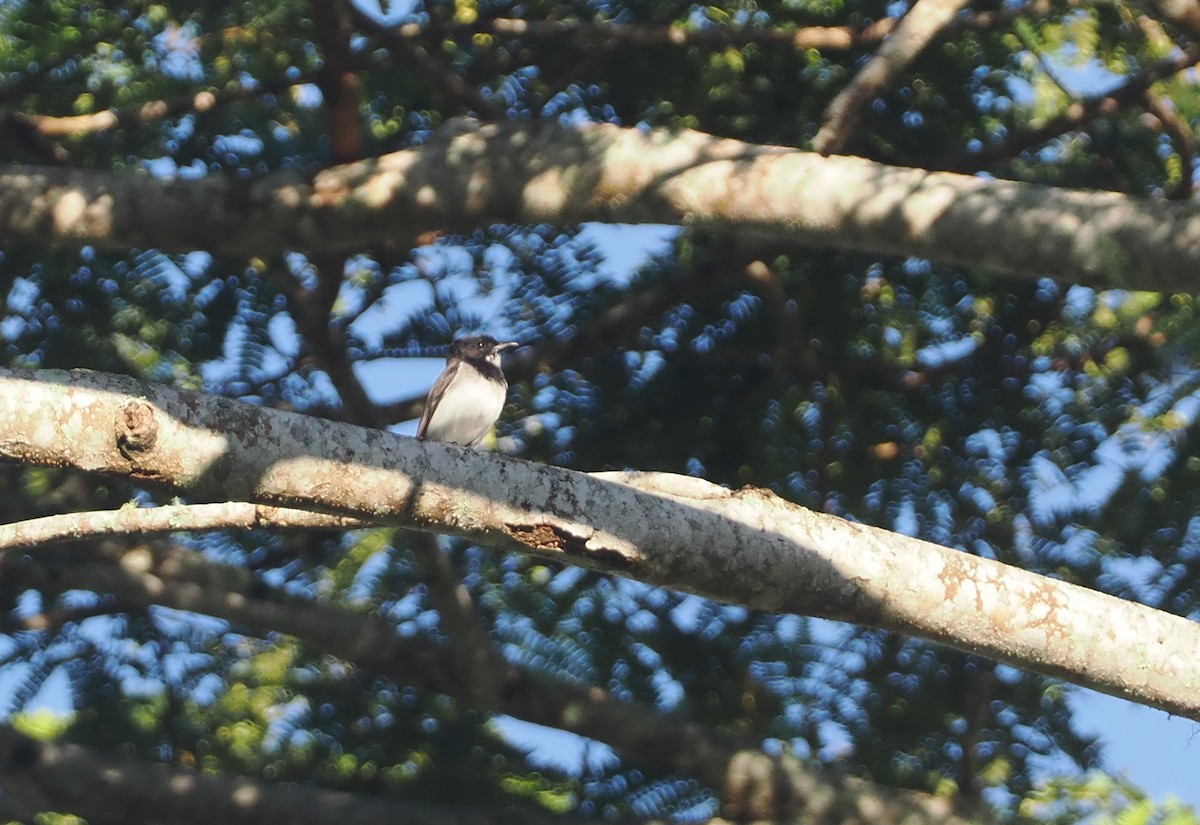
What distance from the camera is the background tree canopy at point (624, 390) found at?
17.0 feet

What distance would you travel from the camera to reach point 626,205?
14.8 ft

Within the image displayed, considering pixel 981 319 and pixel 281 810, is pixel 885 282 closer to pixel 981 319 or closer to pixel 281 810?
pixel 981 319

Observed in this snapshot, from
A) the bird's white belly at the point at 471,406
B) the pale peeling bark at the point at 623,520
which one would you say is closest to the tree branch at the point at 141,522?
the pale peeling bark at the point at 623,520

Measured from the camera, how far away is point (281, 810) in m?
5.38

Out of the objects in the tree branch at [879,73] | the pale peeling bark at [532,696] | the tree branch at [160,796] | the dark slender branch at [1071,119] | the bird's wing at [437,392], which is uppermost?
the tree branch at [879,73]

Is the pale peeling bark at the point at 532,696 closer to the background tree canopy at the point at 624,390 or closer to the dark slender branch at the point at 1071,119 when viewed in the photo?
the background tree canopy at the point at 624,390

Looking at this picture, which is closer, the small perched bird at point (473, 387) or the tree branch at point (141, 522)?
→ the tree branch at point (141, 522)

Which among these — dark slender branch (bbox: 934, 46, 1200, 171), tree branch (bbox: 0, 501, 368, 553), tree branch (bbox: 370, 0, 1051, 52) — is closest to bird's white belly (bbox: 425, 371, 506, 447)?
tree branch (bbox: 370, 0, 1051, 52)

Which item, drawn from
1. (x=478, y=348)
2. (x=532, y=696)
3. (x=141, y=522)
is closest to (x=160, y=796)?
(x=532, y=696)

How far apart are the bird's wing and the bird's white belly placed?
4 cm

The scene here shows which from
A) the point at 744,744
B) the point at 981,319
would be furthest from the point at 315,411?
the point at 981,319

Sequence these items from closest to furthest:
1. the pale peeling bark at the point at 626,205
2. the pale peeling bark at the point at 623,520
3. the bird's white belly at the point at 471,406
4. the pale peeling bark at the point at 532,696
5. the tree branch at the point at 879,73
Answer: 1. the pale peeling bark at the point at 623,520
2. the pale peeling bark at the point at 626,205
3. the tree branch at the point at 879,73
4. the pale peeling bark at the point at 532,696
5. the bird's white belly at the point at 471,406

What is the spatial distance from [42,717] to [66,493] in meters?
1.61

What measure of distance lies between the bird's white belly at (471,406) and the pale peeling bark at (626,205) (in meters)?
0.77
